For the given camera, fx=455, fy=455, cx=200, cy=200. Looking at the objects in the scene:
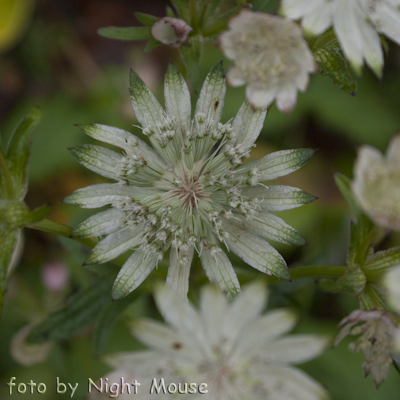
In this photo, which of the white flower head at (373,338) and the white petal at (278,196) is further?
the white petal at (278,196)

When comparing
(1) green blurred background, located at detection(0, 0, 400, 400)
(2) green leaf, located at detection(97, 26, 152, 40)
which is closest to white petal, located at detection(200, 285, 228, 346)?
(2) green leaf, located at detection(97, 26, 152, 40)

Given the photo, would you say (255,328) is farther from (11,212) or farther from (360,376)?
(360,376)

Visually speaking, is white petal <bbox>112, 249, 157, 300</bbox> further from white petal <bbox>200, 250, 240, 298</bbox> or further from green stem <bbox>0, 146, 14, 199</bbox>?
green stem <bbox>0, 146, 14, 199</bbox>

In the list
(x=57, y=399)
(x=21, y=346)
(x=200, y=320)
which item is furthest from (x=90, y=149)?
(x=57, y=399)

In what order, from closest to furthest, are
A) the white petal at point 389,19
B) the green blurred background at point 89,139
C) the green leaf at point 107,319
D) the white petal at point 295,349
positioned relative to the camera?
the white petal at point 295,349, the white petal at point 389,19, the green leaf at point 107,319, the green blurred background at point 89,139

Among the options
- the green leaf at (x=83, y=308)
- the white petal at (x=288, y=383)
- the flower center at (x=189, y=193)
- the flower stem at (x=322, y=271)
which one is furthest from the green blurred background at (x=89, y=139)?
the white petal at (x=288, y=383)

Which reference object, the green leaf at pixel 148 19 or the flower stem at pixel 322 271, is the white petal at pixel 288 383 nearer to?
the flower stem at pixel 322 271
